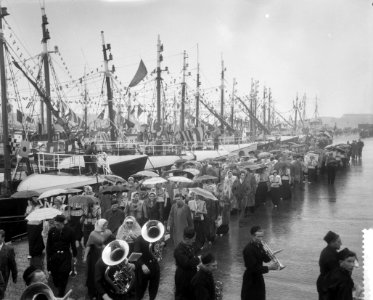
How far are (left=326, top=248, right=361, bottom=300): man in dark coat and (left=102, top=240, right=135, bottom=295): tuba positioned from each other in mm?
2942

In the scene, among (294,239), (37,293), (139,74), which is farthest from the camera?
(139,74)

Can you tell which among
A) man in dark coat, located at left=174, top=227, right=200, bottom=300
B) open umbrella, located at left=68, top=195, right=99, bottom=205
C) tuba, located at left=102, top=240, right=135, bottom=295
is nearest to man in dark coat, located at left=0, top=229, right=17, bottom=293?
tuba, located at left=102, top=240, right=135, bottom=295

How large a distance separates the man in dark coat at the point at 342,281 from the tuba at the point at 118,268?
2.94 metres

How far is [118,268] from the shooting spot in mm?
6957

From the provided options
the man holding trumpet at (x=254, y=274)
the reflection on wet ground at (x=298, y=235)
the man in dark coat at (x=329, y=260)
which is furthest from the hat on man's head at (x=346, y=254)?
the reflection on wet ground at (x=298, y=235)

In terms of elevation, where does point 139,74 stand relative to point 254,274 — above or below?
above

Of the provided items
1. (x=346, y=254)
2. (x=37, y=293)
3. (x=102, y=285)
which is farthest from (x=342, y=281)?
(x=37, y=293)

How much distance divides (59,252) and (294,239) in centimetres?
664

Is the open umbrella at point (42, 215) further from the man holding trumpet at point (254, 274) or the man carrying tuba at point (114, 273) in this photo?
the man holding trumpet at point (254, 274)

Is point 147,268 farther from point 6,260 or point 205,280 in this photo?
point 6,260

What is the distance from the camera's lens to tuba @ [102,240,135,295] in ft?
22.3

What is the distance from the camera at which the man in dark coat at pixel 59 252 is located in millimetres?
7980

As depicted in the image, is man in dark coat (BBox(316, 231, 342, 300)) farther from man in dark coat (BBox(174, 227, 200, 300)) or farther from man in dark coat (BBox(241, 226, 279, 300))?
man in dark coat (BBox(174, 227, 200, 300))

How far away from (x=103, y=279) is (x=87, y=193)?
5542 millimetres
